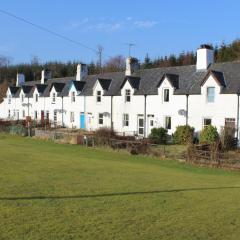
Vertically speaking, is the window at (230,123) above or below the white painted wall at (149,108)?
below

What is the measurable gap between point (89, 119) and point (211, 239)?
154ft

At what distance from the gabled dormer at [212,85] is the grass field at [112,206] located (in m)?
19.3

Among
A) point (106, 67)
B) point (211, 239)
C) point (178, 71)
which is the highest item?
point (106, 67)

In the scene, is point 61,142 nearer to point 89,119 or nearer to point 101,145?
point 101,145

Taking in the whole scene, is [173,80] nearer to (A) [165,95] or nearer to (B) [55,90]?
(A) [165,95]

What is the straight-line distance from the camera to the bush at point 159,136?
41194mm

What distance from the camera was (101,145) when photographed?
37.2m

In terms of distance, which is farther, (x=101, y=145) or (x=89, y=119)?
(x=89, y=119)

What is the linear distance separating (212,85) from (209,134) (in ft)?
15.2

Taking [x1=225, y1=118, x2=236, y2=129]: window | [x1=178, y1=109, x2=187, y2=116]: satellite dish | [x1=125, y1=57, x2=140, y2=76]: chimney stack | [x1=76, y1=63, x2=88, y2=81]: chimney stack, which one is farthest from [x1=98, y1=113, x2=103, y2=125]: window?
[x1=225, y1=118, x2=236, y2=129]: window

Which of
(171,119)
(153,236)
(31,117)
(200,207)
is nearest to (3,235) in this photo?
(153,236)

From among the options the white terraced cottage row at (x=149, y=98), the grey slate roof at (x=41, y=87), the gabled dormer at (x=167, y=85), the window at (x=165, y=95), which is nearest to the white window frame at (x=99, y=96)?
the white terraced cottage row at (x=149, y=98)

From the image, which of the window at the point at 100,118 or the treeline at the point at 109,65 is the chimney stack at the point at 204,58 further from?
the treeline at the point at 109,65

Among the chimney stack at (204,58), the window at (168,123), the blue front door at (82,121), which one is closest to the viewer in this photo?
the chimney stack at (204,58)
